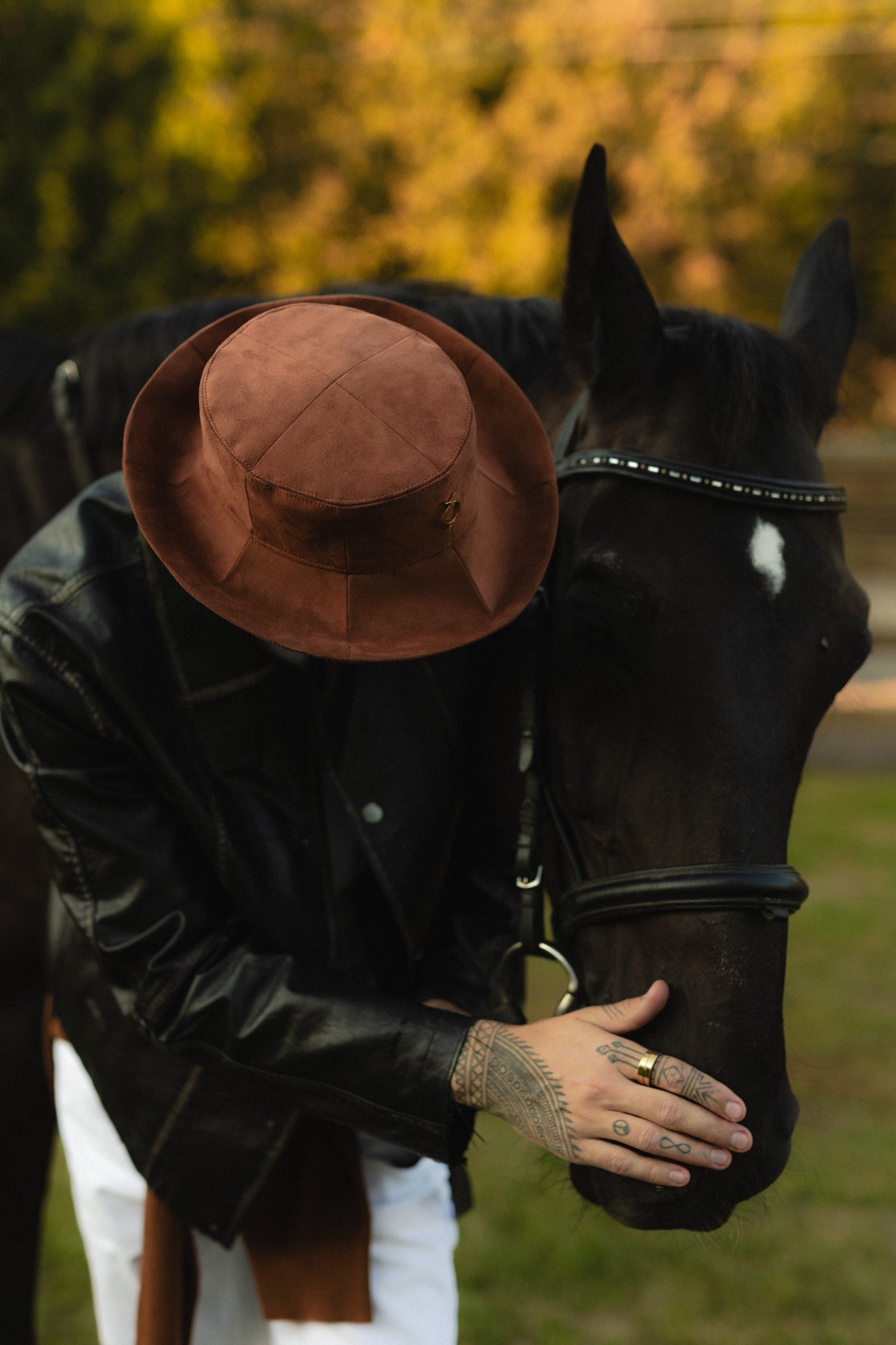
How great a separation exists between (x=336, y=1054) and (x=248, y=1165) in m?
0.38

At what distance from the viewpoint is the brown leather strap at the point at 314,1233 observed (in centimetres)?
190

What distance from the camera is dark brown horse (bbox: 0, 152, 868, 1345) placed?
5.02 feet

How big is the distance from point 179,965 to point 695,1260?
2.75m

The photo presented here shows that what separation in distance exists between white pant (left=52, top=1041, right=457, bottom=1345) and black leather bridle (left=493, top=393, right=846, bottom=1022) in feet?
1.47

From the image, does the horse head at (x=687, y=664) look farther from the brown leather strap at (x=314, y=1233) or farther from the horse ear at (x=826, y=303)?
the brown leather strap at (x=314, y=1233)

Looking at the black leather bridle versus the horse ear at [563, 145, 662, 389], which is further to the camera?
the horse ear at [563, 145, 662, 389]

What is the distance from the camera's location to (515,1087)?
156 cm

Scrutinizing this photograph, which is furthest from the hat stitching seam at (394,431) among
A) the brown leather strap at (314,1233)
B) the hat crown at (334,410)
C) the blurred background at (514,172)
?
the blurred background at (514,172)

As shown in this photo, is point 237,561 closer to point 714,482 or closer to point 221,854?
point 221,854

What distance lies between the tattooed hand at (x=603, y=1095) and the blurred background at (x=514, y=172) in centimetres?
370

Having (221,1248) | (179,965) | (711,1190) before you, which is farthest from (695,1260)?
(179,965)

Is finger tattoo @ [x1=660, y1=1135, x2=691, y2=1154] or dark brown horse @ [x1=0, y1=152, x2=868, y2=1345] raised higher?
dark brown horse @ [x1=0, y1=152, x2=868, y2=1345]

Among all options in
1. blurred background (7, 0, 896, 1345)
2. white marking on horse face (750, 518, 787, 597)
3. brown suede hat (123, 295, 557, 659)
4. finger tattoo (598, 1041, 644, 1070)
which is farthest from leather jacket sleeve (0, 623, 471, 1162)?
blurred background (7, 0, 896, 1345)

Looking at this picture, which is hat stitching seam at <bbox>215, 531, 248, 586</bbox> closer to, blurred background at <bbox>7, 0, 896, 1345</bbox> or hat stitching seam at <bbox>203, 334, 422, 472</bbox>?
hat stitching seam at <bbox>203, 334, 422, 472</bbox>
